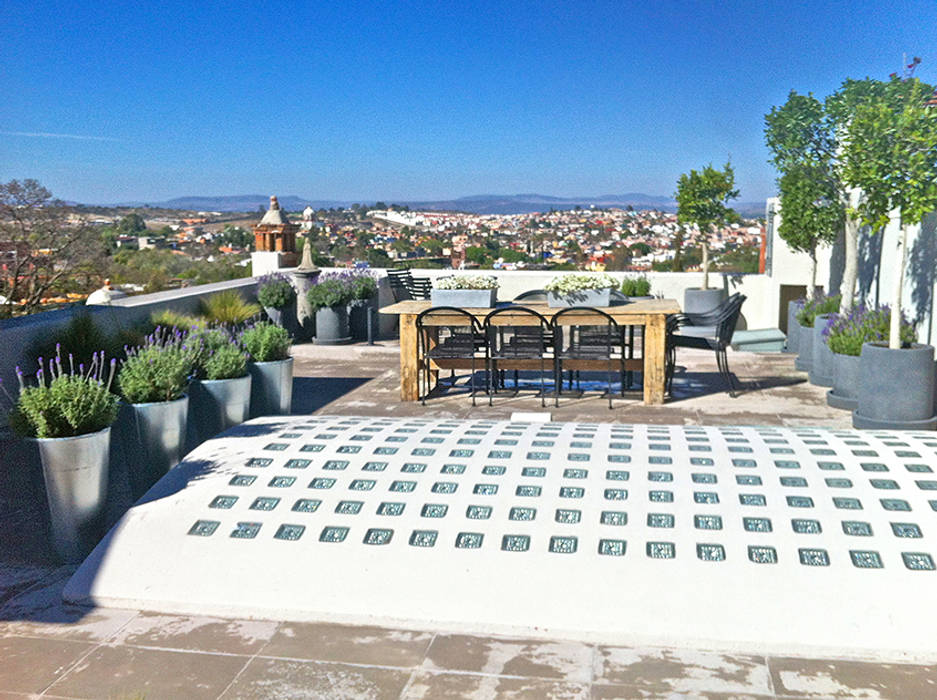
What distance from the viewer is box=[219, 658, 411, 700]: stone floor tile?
2590mm

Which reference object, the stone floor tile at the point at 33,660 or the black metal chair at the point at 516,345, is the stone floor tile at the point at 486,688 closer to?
the stone floor tile at the point at 33,660

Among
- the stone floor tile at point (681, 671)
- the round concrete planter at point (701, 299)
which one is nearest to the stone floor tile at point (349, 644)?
the stone floor tile at point (681, 671)

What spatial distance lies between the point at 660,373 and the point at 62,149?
79.6 meters

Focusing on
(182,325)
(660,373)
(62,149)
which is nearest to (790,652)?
(660,373)

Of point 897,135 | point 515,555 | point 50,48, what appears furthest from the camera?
point 50,48

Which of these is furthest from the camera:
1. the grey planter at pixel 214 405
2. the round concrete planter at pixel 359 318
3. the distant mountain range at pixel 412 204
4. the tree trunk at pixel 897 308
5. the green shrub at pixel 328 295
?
the distant mountain range at pixel 412 204

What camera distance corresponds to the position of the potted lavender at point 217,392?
4.77 m

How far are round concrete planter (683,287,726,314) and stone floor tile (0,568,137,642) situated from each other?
10.7 m

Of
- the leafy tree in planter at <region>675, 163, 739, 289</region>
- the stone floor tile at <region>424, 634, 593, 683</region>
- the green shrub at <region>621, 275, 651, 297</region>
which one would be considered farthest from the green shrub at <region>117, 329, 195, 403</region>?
the leafy tree in planter at <region>675, 163, 739, 289</region>

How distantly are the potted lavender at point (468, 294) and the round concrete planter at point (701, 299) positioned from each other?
6.46 m

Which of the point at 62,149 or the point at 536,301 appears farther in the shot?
the point at 62,149

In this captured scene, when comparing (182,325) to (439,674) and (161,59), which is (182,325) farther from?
(161,59)

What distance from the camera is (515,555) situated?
3.21 metres

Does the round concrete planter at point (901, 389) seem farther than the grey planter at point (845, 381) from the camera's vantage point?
No
